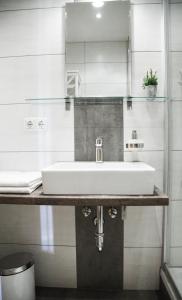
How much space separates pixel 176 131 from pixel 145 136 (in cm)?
20

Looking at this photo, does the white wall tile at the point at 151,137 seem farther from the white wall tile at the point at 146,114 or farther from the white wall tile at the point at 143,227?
the white wall tile at the point at 143,227

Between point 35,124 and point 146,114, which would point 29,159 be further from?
point 146,114

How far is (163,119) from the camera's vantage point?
4.94ft

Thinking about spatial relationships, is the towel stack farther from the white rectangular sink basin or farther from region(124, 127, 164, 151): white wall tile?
region(124, 127, 164, 151): white wall tile

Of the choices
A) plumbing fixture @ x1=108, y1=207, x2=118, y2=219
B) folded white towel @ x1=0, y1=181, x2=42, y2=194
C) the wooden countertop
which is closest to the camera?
the wooden countertop

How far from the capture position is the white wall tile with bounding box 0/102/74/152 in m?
1.55

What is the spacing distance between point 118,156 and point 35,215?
2.37ft

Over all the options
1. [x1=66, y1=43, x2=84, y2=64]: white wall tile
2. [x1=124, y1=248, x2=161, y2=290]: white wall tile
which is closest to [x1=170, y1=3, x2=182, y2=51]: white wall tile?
[x1=66, y1=43, x2=84, y2=64]: white wall tile

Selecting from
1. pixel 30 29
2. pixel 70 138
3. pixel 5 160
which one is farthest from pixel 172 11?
pixel 5 160

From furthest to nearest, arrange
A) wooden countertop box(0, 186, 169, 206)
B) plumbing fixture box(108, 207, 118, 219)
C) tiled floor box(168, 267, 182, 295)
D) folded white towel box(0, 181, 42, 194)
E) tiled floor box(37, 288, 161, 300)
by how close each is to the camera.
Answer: tiled floor box(37, 288, 161, 300), plumbing fixture box(108, 207, 118, 219), tiled floor box(168, 267, 182, 295), folded white towel box(0, 181, 42, 194), wooden countertop box(0, 186, 169, 206)

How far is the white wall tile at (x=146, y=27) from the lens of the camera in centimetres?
149

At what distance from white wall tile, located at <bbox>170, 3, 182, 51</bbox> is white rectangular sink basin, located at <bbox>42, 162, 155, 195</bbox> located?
0.86 meters

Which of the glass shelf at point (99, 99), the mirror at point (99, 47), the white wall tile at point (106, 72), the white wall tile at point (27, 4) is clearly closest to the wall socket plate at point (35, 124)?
the glass shelf at point (99, 99)

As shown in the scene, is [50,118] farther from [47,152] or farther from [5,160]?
[5,160]
